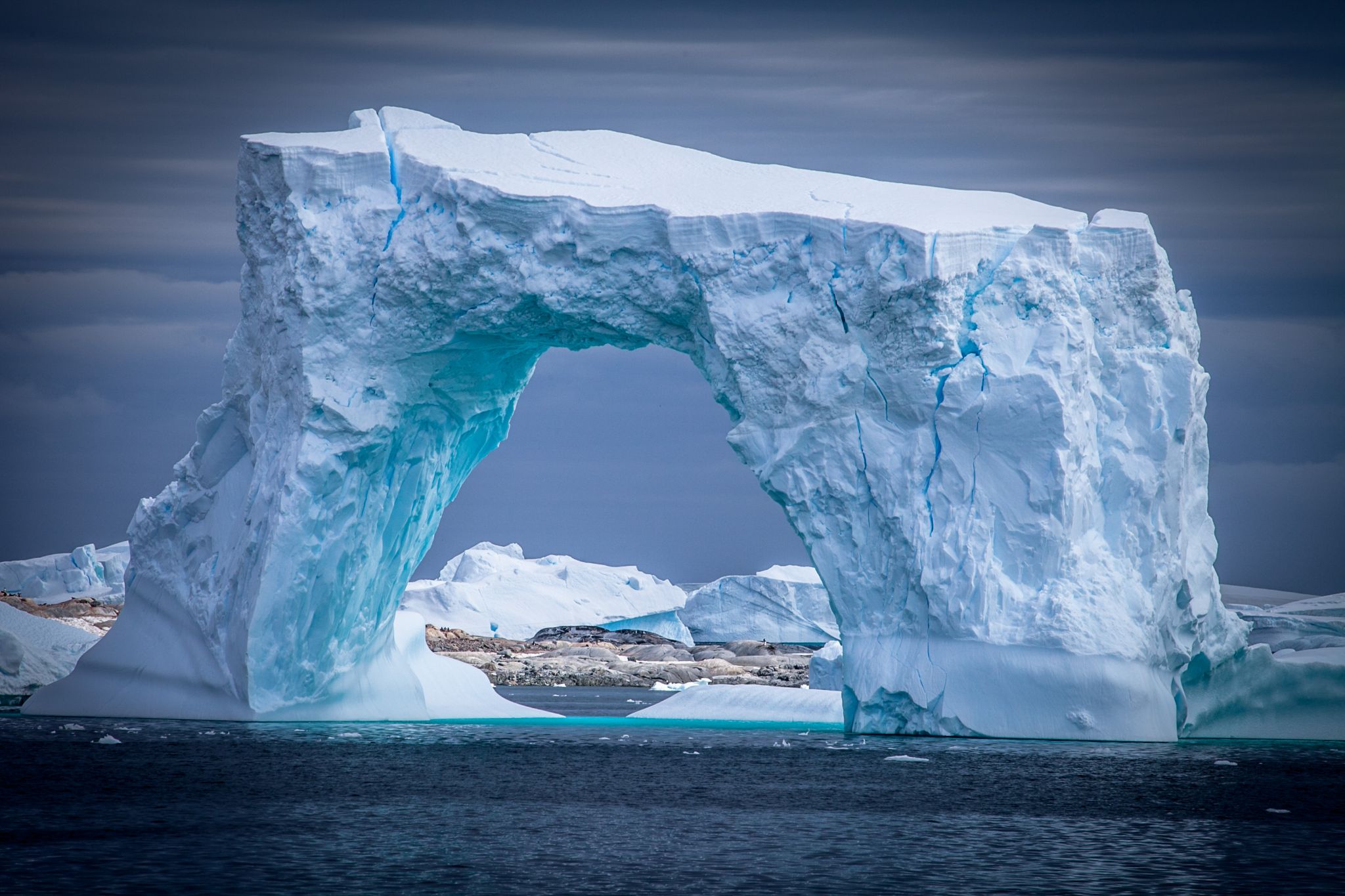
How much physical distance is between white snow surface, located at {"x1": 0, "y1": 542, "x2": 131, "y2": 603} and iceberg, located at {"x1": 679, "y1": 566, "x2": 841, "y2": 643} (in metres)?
21.5

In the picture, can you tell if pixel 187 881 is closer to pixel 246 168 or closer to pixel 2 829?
pixel 2 829

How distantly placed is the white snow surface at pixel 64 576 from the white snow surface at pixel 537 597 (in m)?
12.5

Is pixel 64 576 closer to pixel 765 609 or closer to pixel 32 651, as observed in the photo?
pixel 765 609

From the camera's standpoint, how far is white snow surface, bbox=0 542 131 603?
57.1 meters

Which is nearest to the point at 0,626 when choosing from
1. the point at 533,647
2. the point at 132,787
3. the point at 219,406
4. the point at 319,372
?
the point at 219,406

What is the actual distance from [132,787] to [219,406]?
7.80 metres

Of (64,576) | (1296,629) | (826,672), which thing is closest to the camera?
(1296,629)

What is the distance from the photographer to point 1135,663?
56.3 feet

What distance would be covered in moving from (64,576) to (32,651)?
33714 mm

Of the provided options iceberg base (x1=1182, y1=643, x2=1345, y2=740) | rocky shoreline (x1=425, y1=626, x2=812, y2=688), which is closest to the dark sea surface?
iceberg base (x1=1182, y1=643, x2=1345, y2=740)

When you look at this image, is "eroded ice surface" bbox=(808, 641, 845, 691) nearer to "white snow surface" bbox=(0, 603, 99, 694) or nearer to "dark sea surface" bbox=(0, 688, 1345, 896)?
"dark sea surface" bbox=(0, 688, 1345, 896)

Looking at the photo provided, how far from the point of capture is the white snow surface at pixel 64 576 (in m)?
57.1

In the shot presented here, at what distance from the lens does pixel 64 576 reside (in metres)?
57.7

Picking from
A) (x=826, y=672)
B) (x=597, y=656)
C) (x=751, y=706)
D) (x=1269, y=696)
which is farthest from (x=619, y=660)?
(x=1269, y=696)
